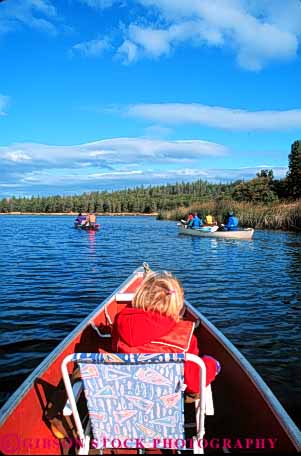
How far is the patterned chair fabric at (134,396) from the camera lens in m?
2.76

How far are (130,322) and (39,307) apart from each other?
7551 millimetres

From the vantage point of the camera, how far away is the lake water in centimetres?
669

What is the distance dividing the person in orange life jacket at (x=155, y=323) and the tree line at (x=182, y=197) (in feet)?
201

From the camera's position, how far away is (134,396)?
2.88 metres

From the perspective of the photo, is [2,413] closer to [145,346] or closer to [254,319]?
[145,346]

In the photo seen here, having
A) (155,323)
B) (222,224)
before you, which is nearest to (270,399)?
(155,323)

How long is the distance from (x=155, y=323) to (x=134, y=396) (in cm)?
55

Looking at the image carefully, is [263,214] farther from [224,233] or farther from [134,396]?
[134,396]

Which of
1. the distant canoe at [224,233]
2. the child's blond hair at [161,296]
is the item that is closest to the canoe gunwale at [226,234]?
the distant canoe at [224,233]

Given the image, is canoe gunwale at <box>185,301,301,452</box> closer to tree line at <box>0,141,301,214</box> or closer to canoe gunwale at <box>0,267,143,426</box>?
canoe gunwale at <box>0,267,143,426</box>

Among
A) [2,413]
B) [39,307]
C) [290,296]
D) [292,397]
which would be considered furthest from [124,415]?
[290,296]

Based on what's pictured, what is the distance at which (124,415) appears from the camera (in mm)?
2996

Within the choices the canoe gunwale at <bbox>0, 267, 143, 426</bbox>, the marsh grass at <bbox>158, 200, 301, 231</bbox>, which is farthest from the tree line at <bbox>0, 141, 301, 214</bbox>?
the canoe gunwale at <bbox>0, 267, 143, 426</bbox>

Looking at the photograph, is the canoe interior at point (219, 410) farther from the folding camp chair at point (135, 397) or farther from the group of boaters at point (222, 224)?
the group of boaters at point (222, 224)
